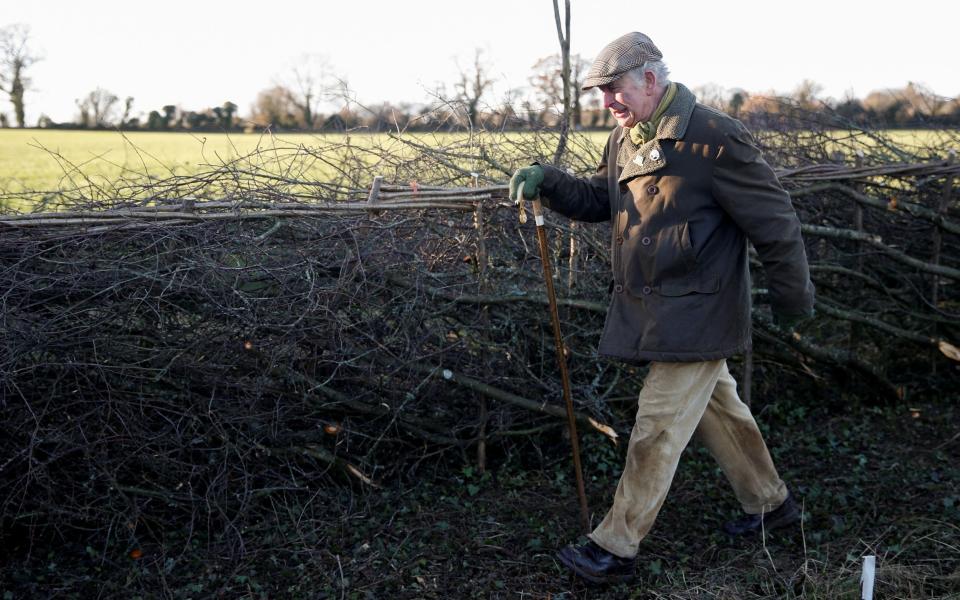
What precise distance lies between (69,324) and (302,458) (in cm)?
118

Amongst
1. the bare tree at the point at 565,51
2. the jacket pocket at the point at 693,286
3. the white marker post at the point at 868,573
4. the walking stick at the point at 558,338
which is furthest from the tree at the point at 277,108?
the white marker post at the point at 868,573

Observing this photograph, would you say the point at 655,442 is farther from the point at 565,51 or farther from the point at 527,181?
the point at 565,51

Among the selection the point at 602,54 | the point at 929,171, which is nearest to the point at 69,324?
the point at 602,54

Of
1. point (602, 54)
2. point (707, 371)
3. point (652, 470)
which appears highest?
point (602, 54)

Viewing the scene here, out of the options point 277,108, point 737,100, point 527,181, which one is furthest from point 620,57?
point 737,100

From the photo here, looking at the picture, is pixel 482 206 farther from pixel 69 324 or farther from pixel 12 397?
pixel 12 397

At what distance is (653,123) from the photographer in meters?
3.20

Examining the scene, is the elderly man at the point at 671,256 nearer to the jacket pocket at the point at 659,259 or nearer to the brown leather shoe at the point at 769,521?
the jacket pocket at the point at 659,259

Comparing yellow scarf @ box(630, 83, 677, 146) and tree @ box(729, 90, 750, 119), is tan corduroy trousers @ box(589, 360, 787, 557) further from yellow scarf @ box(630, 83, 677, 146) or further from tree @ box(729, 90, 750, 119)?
tree @ box(729, 90, 750, 119)

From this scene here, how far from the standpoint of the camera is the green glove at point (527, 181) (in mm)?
3422

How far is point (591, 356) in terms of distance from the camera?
4.50 m

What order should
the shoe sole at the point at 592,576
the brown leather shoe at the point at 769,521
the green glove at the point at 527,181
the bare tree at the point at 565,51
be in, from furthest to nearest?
the bare tree at the point at 565,51, the brown leather shoe at the point at 769,521, the green glove at the point at 527,181, the shoe sole at the point at 592,576

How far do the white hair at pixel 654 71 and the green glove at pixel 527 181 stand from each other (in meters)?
0.55

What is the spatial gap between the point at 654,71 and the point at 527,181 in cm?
64
